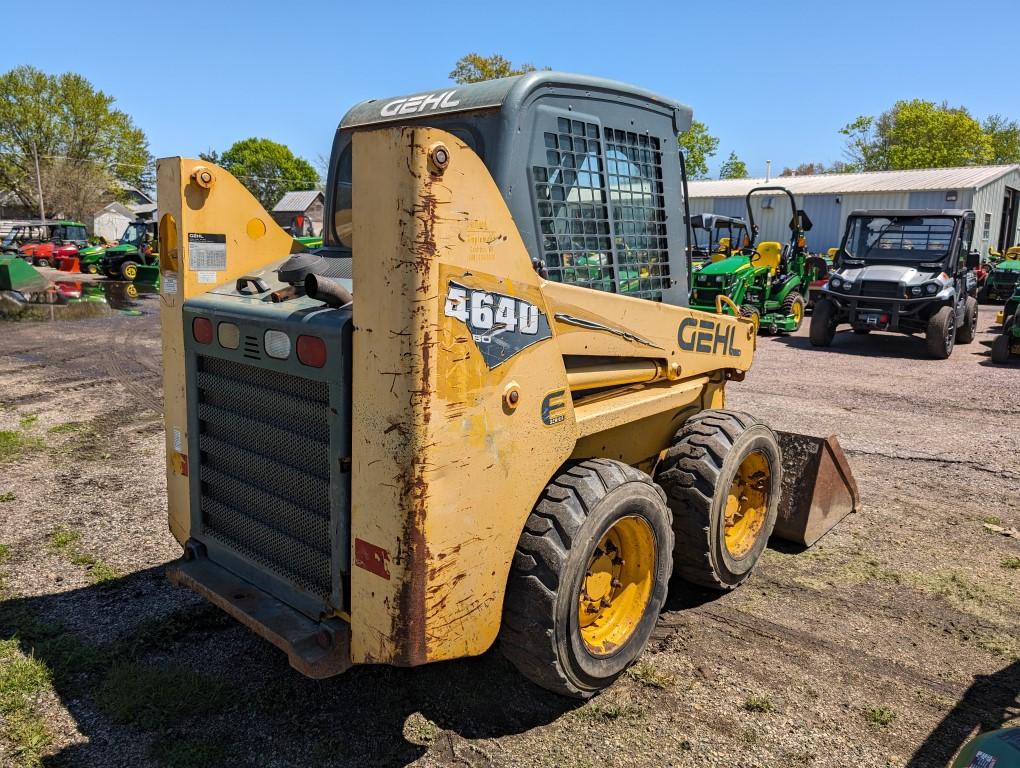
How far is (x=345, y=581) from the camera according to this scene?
9.00 ft

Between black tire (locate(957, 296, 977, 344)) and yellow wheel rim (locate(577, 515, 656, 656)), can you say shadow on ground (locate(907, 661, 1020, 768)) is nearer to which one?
yellow wheel rim (locate(577, 515, 656, 656))

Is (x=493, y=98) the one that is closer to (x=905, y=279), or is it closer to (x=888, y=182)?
(x=905, y=279)

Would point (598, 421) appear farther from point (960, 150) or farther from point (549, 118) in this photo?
point (960, 150)

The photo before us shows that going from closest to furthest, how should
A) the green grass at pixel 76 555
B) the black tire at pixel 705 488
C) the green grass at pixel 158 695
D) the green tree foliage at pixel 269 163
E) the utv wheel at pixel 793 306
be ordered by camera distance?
the green grass at pixel 158 695 → the black tire at pixel 705 488 → the green grass at pixel 76 555 → the utv wheel at pixel 793 306 → the green tree foliage at pixel 269 163

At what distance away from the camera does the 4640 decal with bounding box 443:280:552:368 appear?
245 cm

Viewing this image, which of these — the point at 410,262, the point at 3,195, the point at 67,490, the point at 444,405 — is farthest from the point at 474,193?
the point at 3,195

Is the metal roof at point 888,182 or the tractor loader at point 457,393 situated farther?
the metal roof at point 888,182

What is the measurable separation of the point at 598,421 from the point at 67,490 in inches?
177

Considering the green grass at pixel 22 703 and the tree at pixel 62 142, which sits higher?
the tree at pixel 62 142

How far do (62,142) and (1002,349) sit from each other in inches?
2702

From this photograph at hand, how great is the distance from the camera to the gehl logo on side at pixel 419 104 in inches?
130

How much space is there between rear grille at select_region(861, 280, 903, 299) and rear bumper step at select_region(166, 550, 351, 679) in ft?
39.1

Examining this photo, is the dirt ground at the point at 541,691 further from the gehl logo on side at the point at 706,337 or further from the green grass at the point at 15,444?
the gehl logo on side at the point at 706,337

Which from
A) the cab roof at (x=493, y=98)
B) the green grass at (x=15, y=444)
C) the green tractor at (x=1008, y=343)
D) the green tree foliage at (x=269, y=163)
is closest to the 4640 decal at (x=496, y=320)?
the cab roof at (x=493, y=98)
